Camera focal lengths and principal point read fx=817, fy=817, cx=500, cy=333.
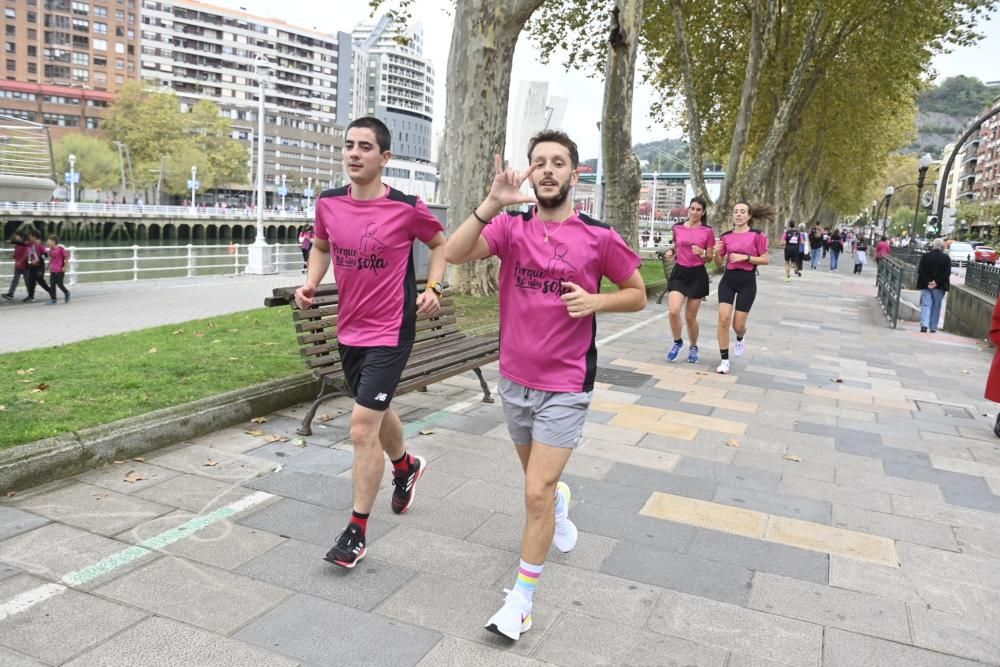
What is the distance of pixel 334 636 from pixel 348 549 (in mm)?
598

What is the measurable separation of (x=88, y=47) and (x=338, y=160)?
1655 inches

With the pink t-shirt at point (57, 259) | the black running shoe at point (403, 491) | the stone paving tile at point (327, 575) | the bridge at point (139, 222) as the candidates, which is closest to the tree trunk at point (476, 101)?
the pink t-shirt at point (57, 259)

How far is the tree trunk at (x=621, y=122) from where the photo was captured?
16.4 metres

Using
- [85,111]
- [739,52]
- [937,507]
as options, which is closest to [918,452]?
[937,507]

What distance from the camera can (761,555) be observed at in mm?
4133

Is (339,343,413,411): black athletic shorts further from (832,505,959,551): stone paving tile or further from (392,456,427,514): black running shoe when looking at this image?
(832,505,959,551): stone paving tile

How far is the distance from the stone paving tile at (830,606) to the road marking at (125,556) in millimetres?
2654

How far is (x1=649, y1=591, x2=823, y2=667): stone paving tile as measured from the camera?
3.18 metres

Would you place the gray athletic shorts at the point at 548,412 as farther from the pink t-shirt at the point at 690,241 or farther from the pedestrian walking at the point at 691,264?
the pink t-shirt at the point at 690,241

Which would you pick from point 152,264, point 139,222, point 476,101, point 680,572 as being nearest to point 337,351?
point 680,572

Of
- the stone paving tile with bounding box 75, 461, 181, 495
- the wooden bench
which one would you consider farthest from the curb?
the wooden bench

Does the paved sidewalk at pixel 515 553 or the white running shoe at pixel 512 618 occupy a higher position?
the white running shoe at pixel 512 618

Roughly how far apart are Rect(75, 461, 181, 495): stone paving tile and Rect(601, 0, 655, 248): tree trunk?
14.0m

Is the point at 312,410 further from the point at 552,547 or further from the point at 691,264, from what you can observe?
the point at 691,264
